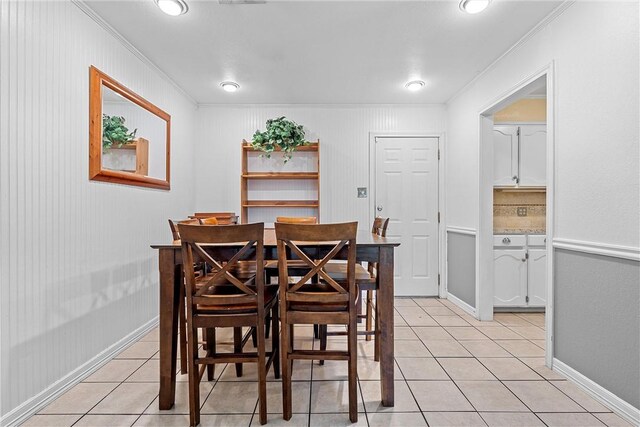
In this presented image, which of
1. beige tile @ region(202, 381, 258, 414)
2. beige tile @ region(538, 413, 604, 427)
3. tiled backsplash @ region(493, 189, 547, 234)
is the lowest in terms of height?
beige tile @ region(202, 381, 258, 414)

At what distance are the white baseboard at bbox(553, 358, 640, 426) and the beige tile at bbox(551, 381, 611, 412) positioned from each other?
0.08ft

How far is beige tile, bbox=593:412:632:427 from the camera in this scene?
1.70 metres

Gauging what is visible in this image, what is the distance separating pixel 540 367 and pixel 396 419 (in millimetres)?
1309

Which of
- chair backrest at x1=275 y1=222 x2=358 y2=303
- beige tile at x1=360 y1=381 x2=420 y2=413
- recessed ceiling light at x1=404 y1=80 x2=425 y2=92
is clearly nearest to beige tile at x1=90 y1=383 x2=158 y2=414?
chair backrest at x1=275 y1=222 x2=358 y2=303

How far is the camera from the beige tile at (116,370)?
216cm

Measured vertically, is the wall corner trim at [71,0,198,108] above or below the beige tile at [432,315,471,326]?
above

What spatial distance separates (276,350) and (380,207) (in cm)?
263

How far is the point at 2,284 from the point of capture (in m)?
1.63

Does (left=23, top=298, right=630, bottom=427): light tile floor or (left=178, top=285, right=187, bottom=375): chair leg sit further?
(left=178, top=285, right=187, bottom=375): chair leg

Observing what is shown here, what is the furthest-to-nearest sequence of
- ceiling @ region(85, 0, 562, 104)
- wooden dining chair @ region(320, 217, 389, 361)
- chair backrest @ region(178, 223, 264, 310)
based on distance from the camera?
ceiling @ region(85, 0, 562, 104)
wooden dining chair @ region(320, 217, 389, 361)
chair backrest @ region(178, 223, 264, 310)

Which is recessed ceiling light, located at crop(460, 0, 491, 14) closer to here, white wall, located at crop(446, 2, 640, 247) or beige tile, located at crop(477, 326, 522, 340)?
white wall, located at crop(446, 2, 640, 247)

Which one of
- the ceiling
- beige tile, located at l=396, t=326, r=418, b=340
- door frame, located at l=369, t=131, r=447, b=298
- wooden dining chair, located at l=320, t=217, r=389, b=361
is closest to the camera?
wooden dining chair, located at l=320, t=217, r=389, b=361

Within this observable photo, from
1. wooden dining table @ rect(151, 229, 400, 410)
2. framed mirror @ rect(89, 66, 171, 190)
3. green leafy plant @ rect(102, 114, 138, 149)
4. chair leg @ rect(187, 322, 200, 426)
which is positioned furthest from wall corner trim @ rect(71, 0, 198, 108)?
chair leg @ rect(187, 322, 200, 426)

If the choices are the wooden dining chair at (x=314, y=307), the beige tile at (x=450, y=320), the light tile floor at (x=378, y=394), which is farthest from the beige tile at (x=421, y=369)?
the beige tile at (x=450, y=320)
